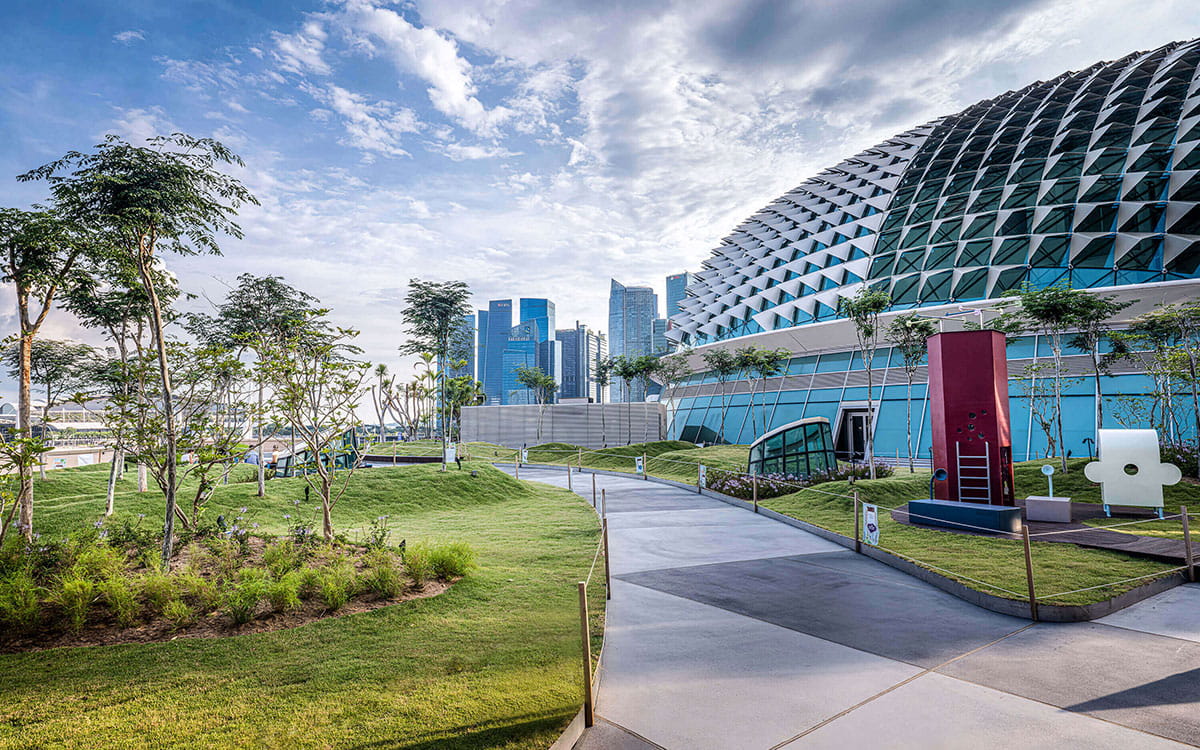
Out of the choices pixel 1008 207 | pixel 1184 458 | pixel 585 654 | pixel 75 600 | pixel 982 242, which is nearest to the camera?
pixel 585 654

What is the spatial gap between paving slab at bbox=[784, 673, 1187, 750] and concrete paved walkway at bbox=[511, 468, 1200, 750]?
0.05ft

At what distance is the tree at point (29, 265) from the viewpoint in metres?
7.97

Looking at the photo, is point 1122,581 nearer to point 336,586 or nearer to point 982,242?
point 336,586

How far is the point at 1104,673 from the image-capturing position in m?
5.38

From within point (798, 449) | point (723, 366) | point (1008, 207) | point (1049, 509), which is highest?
point (1008, 207)

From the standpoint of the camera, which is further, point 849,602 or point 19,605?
point 849,602

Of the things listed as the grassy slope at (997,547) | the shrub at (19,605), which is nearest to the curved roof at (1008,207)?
the grassy slope at (997,547)

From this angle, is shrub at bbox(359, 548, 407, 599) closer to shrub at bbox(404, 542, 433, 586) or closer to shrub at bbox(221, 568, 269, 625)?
shrub at bbox(404, 542, 433, 586)

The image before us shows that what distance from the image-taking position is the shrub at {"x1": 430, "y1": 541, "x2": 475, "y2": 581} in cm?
816

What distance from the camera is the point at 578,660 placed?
445 centimetres

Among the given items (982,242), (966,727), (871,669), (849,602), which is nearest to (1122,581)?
(849,602)

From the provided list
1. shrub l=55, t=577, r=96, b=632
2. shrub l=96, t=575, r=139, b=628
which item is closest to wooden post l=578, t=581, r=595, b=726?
shrub l=96, t=575, r=139, b=628

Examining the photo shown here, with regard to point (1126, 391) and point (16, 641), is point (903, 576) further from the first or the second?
point (1126, 391)

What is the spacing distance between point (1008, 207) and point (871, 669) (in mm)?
36490
